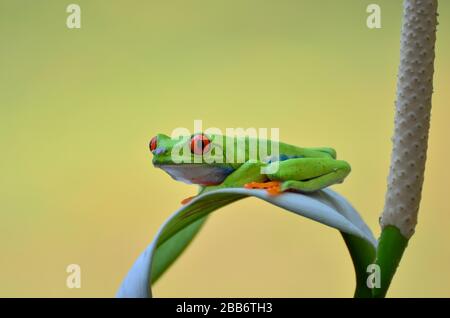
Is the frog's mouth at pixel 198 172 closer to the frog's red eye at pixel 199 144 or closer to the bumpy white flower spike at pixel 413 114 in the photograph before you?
the frog's red eye at pixel 199 144

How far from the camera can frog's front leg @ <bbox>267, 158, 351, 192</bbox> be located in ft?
2.20

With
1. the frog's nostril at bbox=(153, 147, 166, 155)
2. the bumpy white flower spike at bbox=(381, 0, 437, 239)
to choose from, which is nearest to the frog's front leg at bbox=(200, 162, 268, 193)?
the frog's nostril at bbox=(153, 147, 166, 155)

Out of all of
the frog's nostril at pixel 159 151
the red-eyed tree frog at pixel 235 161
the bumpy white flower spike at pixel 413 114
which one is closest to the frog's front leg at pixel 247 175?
the red-eyed tree frog at pixel 235 161

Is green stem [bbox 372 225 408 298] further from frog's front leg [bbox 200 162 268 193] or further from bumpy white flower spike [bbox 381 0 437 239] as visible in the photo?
frog's front leg [bbox 200 162 268 193]

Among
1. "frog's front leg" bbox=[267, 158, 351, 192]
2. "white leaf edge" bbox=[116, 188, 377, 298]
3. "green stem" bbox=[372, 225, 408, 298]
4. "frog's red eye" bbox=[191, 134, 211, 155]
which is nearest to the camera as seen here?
"white leaf edge" bbox=[116, 188, 377, 298]

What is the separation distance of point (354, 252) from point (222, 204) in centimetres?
16

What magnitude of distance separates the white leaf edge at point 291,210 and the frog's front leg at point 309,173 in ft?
0.05

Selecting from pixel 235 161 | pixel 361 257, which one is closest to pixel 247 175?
pixel 235 161

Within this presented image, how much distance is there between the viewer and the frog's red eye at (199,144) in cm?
79

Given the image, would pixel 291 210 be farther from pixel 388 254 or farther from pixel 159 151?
pixel 159 151

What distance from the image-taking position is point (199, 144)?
0.79 meters

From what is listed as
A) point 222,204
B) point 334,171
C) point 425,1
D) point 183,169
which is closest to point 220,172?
point 183,169

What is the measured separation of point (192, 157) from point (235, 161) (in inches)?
2.7

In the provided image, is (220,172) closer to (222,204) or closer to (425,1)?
(222,204)
